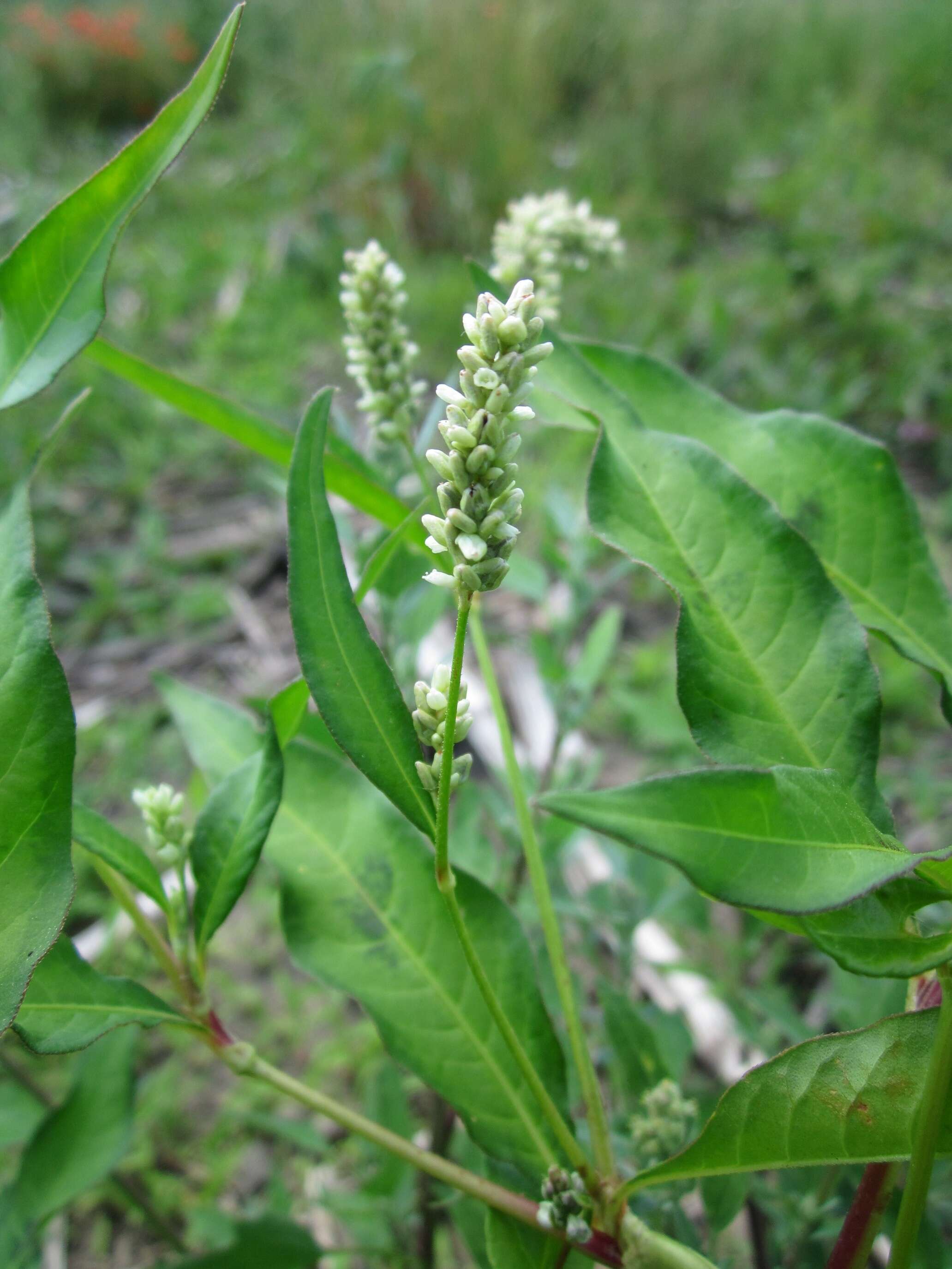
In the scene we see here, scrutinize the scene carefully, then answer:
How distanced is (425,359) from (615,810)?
3837 mm

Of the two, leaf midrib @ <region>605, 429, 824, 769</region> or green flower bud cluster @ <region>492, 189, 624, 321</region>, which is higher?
green flower bud cluster @ <region>492, 189, 624, 321</region>

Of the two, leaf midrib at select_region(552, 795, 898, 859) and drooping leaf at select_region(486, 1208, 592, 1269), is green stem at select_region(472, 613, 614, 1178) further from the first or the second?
leaf midrib at select_region(552, 795, 898, 859)

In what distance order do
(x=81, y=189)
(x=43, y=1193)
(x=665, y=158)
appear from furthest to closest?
1. (x=665, y=158)
2. (x=43, y=1193)
3. (x=81, y=189)

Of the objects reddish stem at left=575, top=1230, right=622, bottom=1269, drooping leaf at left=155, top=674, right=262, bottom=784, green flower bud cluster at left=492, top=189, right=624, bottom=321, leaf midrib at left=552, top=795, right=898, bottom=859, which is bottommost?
reddish stem at left=575, top=1230, right=622, bottom=1269

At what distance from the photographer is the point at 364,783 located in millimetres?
853

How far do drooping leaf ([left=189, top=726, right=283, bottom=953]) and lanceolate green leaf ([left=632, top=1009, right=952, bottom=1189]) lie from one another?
382 millimetres

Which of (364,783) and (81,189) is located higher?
(81,189)

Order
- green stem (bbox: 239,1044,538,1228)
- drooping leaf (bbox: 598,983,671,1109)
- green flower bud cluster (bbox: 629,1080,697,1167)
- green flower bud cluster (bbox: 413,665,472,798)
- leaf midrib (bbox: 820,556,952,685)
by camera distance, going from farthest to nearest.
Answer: drooping leaf (bbox: 598,983,671,1109), green flower bud cluster (bbox: 629,1080,697,1167), leaf midrib (bbox: 820,556,952,685), green stem (bbox: 239,1044,538,1228), green flower bud cluster (bbox: 413,665,472,798)

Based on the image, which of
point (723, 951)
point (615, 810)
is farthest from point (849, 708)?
point (723, 951)

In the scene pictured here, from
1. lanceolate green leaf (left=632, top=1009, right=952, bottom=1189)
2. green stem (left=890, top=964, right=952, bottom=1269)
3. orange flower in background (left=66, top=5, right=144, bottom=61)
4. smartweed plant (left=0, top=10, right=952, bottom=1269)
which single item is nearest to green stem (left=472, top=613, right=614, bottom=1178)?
smartweed plant (left=0, top=10, right=952, bottom=1269)

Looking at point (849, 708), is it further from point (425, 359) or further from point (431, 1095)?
→ point (425, 359)

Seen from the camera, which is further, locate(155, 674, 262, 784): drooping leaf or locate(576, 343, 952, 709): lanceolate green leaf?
locate(155, 674, 262, 784): drooping leaf

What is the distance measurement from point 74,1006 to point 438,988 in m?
0.29

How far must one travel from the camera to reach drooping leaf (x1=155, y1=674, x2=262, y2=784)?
90 centimetres
